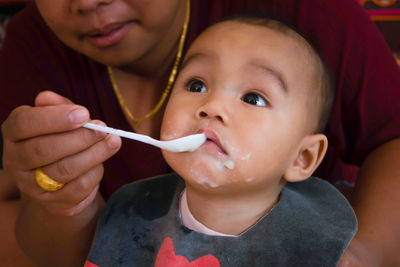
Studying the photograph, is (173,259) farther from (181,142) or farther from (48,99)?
(48,99)

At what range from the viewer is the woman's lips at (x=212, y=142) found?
0.71 meters

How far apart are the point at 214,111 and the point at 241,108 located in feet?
0.20

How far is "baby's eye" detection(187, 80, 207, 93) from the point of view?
803mm

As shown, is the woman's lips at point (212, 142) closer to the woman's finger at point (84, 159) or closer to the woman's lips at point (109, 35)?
the woman's finger at point (84, 159)

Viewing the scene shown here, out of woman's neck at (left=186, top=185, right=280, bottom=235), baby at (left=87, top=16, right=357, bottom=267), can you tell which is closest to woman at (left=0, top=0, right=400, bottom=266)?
baby at (left=87, top=16, right=357, bottom=267)

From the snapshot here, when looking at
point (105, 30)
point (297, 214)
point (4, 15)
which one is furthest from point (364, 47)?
point (4, 15)

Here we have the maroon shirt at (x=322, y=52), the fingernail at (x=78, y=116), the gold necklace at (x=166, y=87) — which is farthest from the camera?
the gold necklace at (x=166, y=87)

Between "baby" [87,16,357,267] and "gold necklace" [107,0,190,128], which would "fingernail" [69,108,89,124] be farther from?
"gold necklace" [107,0,190,128]

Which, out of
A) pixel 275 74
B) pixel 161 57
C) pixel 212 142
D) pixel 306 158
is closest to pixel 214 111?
pixel 212 142

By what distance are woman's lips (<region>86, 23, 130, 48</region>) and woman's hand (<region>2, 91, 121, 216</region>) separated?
0.85ft

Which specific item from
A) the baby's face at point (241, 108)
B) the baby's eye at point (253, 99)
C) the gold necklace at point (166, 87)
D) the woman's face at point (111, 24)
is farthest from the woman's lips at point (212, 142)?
the gold necklace at point (166, 87)

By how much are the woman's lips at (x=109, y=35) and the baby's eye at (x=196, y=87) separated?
23 centimetres

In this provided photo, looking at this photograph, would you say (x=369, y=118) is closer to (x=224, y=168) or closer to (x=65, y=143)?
(x=224, y=168)

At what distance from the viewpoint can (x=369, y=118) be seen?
106 centimetres
